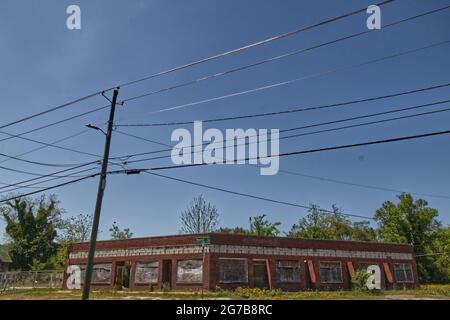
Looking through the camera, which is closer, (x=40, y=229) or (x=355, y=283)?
(x=355, y=283)

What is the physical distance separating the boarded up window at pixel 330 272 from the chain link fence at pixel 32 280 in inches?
1023

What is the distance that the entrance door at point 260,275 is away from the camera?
100ft

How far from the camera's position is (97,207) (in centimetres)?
1620

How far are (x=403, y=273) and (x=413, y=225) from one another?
656 inches

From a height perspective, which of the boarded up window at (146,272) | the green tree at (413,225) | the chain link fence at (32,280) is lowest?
the chain link fence at (32,280)

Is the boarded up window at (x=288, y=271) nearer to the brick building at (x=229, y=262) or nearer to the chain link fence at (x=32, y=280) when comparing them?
the brick building at (x=229, y=262)

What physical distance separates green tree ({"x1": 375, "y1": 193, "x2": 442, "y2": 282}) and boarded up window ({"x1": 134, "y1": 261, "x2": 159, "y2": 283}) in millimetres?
38177

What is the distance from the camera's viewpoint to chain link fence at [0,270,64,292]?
37500 mm

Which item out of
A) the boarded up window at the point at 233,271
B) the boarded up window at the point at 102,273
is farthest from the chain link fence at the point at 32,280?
the boarded up window at the point at 233,271

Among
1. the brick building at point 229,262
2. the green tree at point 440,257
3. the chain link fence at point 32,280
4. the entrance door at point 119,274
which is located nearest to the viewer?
the brick building at point 229,262

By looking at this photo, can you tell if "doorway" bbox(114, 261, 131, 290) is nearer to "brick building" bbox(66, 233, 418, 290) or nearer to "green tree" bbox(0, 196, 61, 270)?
"brick building" bbox(66, 233, 418, 290)
